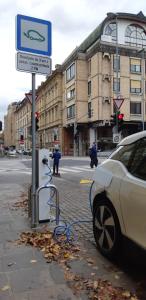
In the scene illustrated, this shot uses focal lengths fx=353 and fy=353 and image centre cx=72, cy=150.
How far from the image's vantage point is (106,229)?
4.45 meters

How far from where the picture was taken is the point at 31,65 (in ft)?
19.0

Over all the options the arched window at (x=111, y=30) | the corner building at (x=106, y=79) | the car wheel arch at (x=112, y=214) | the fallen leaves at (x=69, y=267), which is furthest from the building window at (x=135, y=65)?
the car wheel arch at (x=112, y=214)

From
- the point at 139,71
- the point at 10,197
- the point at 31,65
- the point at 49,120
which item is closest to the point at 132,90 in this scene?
the point at 139,71

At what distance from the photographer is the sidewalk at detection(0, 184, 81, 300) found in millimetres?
3461

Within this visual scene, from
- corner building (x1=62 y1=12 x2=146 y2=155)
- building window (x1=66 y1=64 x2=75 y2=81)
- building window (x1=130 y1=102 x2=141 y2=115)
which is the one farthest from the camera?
building window (x1=66 y1=64 x2=75 y2=81)

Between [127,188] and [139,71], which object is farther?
[139,71]

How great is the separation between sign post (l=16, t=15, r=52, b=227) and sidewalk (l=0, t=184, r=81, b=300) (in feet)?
3.35

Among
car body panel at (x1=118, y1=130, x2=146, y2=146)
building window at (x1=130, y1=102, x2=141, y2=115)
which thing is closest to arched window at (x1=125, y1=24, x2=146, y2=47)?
building window at (x1=130, y1=102, x2=141, y2=115)

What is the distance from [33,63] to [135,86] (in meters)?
48.5

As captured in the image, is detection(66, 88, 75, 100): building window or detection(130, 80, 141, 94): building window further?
detection(66, 88, 75, 100): building window

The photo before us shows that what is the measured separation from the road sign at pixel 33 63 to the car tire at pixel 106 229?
2.50 metres

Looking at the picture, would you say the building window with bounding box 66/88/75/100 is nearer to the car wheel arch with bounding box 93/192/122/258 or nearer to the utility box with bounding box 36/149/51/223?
the utility box with bounding box 36/149/51/223

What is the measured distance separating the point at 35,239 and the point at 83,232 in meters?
0.89

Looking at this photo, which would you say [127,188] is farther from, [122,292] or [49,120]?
[49,120]
